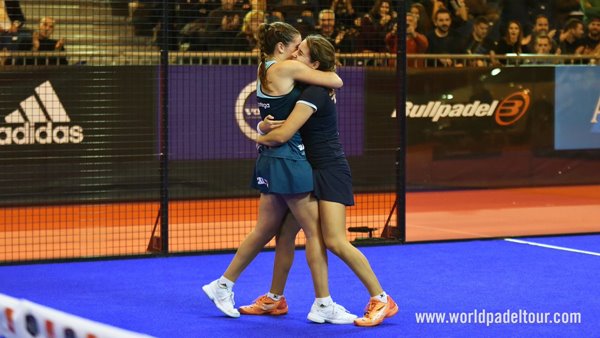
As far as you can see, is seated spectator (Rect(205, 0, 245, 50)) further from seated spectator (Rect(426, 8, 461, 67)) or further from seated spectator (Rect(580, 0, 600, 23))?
seated spectator (Rect(580, 0, 600, 23))

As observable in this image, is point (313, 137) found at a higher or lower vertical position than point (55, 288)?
higher

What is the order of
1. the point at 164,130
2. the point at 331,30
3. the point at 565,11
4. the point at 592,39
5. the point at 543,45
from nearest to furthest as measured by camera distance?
the point at 164,130 → the point at 331,30 → the point at 543,45 → the point at 592,39 → the point at 565,11

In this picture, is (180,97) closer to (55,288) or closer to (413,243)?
(413,243)

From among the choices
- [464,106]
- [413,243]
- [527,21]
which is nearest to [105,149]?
[413,243]

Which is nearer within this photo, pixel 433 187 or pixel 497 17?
pixel 433 187

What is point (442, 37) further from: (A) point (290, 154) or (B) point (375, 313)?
(B) point (375, 313)

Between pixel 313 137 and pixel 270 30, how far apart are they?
761 millimetres

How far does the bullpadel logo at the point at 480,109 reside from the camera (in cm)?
1442

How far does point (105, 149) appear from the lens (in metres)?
12.6

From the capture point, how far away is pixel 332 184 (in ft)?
23.1

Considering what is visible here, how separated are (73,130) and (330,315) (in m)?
6.33

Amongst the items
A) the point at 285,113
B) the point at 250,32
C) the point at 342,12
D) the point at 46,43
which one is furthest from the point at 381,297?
the point at 46,43

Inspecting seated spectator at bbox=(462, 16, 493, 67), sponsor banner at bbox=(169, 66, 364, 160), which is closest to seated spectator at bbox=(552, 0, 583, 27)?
seated spectator at bbox=(462, 16, 493, 67)

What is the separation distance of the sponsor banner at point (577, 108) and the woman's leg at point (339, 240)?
854 cm
